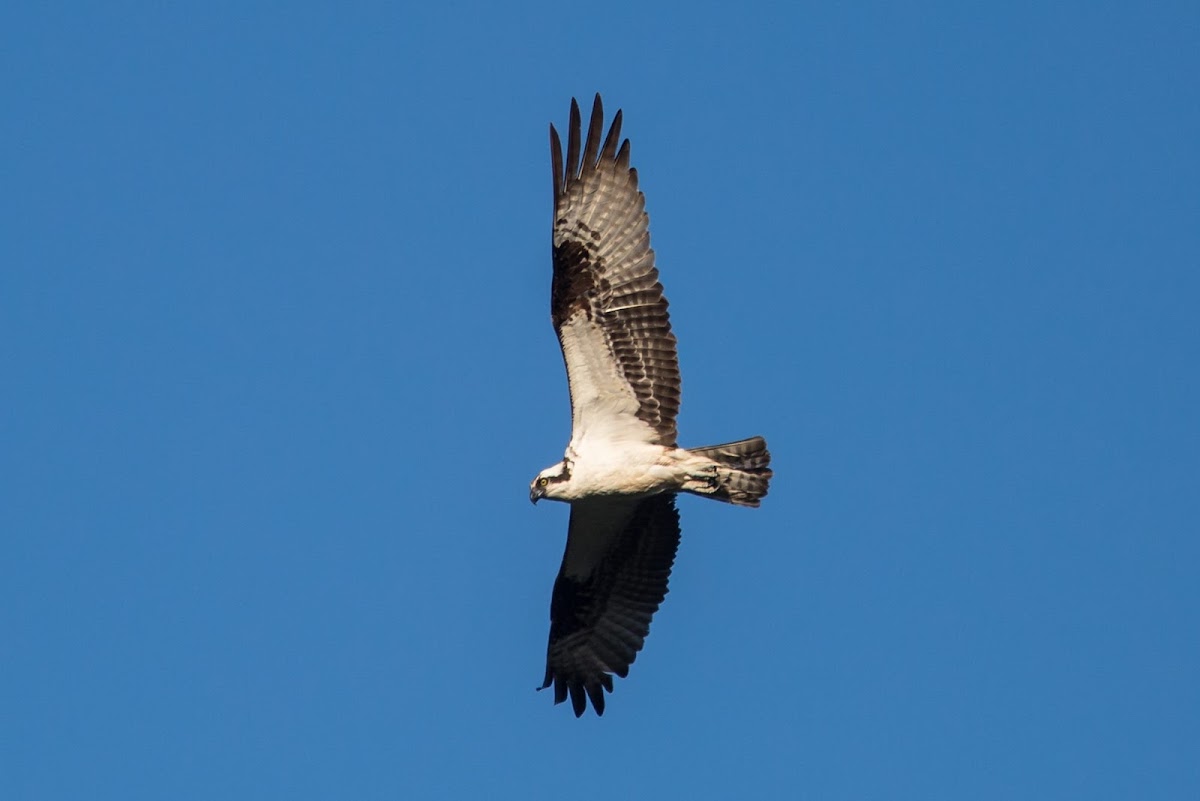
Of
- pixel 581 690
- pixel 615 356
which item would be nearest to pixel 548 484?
pixel 615 356

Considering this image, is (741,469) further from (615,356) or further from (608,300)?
(608,300)

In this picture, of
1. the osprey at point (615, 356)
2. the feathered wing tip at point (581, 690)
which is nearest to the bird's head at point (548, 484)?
the osprey at point (615, 356)

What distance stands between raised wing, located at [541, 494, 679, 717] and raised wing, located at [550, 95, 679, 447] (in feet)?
3.02

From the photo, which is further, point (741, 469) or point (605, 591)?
Answer: point (605, 591)

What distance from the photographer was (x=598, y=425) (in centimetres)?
1501

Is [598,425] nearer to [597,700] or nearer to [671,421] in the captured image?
[671,421]

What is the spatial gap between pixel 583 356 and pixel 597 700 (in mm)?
3529

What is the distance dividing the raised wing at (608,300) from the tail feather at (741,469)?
45cm

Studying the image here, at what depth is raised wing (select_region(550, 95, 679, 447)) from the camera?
48.7 feet

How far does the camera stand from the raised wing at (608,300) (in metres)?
14.8

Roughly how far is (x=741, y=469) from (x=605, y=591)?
2140 millimetres

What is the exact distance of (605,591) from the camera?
53.4 feet

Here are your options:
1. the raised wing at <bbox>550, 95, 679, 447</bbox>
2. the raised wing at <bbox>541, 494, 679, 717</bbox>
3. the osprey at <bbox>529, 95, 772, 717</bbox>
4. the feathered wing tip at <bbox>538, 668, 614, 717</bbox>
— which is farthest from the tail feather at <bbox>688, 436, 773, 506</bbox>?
the feathered wing tip at <bbox>538, 668, 614, 717</bbox>

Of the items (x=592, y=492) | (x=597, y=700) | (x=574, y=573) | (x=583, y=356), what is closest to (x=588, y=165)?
(x=583, y=356)
